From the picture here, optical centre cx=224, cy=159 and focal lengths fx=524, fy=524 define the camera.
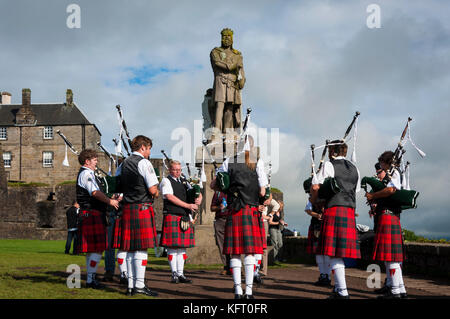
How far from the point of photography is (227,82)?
12586 millimetres

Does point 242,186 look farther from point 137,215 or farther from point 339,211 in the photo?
point 137,215

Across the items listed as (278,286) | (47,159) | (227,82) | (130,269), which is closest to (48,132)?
(47,159)

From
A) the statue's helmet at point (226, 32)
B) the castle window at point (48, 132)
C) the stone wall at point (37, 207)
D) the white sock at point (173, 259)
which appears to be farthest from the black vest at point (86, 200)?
the castle window at point (48, 132)

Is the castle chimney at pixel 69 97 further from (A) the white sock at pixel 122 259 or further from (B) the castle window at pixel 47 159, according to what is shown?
(A) the white sock at pixel 122 259

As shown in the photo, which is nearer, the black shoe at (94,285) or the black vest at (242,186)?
the black vest at (242,186)

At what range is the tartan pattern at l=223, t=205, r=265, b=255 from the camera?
6141mm

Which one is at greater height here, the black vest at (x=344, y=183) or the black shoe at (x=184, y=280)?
the black vest at (x=344, y=183)

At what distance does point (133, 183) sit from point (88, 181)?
895 millimetres

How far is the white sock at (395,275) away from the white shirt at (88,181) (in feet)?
13.1

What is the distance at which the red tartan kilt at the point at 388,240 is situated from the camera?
664cm
